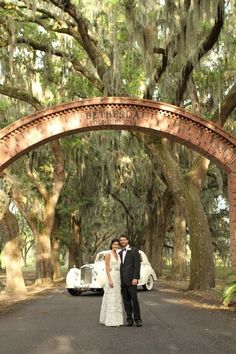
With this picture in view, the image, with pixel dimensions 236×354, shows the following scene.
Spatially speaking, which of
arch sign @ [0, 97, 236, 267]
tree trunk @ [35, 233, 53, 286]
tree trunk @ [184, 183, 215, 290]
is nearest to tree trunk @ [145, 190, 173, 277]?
tree trunk @ [35, 233, 53, 286]

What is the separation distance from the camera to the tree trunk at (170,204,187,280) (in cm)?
2602

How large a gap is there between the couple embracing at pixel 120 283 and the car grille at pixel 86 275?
6.96m

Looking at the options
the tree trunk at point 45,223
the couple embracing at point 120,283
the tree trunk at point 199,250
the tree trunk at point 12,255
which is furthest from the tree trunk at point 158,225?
the couple embracing at point 120,283

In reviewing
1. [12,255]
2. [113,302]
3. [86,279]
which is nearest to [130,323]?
[113,302]

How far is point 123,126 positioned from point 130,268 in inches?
210

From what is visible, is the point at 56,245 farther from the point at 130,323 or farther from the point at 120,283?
the point at 130,323

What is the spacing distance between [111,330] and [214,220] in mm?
30454

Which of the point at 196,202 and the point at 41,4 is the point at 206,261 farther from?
the point at 41,4

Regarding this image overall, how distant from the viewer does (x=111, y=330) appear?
27.8ft

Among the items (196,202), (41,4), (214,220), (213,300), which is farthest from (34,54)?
(214,220)

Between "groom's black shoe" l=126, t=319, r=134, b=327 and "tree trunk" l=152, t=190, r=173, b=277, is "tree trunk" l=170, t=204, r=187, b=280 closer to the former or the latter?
"tree trunk" l=152, t=190, r=173, b=277

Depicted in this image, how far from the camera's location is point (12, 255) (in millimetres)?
18891

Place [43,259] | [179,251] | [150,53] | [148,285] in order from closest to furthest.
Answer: [150,53] → [148,285] → [43,259] → [179,251]

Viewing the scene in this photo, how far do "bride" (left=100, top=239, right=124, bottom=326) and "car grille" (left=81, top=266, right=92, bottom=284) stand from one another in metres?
6.96
